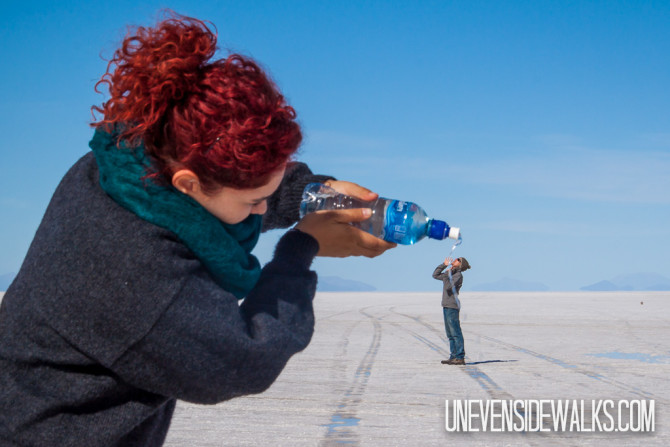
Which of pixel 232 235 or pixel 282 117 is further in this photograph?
pixel 232 235

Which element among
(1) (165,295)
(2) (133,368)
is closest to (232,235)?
(1) (165,295)

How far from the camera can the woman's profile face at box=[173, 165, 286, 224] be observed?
161 cm

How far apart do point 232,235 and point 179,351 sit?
33cm

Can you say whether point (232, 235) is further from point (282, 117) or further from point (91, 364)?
point (91, 364)

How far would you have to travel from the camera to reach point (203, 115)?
1.52 metres

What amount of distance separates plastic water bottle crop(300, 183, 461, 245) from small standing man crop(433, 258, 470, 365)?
8.72 meters

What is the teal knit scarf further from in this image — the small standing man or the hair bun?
the small standing man

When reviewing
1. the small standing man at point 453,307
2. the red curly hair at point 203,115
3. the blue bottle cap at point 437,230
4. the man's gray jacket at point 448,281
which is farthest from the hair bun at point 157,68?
the man's gray jacket at point 448,281

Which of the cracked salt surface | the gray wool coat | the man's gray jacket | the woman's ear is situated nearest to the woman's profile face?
the woman's ear

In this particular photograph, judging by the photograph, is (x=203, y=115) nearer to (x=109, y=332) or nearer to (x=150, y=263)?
(x=150, y=263)

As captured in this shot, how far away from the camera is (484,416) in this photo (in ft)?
23.9

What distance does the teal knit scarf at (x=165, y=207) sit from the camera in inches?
60.9

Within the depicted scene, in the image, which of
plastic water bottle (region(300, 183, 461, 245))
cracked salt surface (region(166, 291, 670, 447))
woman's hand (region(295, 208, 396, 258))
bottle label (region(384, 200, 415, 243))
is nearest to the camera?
woman's hand (region(295, 208, 396, 258))

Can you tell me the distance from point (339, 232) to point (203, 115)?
0.62 meters
